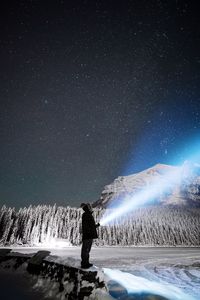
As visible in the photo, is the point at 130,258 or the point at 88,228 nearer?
the point at 88,228

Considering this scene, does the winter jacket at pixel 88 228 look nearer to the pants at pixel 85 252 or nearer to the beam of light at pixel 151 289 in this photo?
the pants at pixel 85 252

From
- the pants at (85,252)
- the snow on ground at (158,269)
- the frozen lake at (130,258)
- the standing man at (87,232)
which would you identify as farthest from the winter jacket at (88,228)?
the frozen lake at (130,258)

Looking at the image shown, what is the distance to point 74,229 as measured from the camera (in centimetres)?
11244

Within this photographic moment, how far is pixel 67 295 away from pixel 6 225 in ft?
277

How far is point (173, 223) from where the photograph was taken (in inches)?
6590

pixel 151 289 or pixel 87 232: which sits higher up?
pixel 87 232

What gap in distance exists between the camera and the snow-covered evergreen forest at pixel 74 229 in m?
88.4

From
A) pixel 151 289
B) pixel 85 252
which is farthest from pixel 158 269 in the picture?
pixel 85 252

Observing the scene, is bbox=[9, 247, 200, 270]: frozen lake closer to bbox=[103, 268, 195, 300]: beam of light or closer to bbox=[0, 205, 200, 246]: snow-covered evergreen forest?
bbox=[103, 268, 195, 300]: beam of light

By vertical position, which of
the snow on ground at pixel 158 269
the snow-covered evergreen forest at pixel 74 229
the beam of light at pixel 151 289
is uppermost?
the snow-covered evergreen forest at pixel 74 229

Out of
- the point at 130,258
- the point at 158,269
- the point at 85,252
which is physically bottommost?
the point at 85,252

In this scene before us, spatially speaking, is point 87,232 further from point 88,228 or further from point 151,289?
point 151,289

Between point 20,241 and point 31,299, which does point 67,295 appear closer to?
point 31,299

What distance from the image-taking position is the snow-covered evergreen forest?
8838 cm
